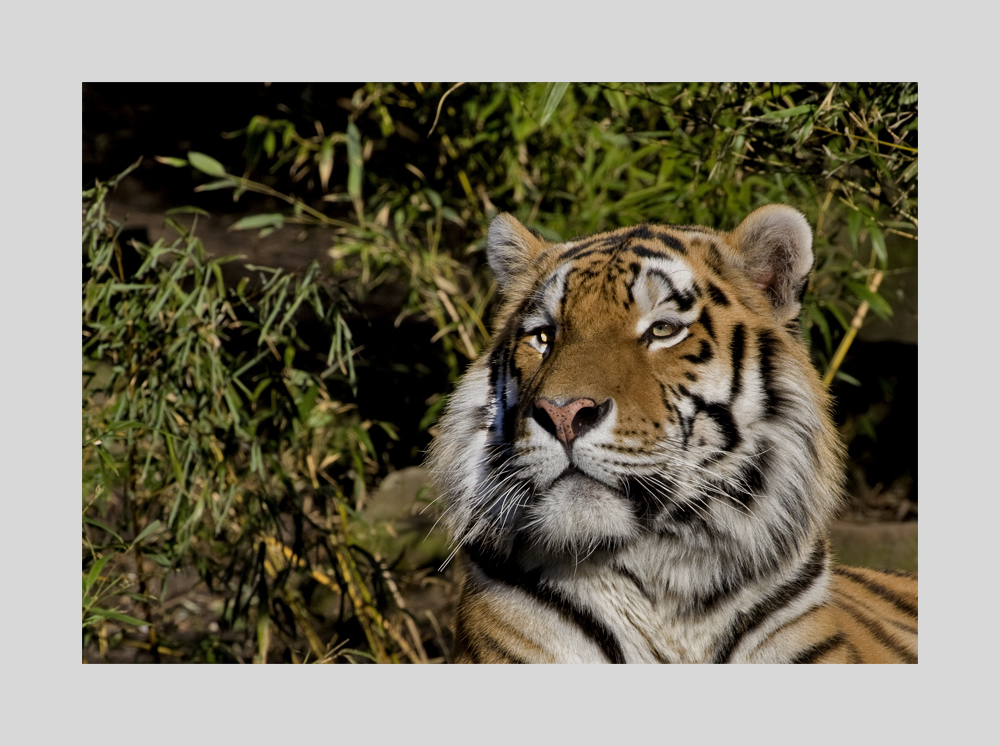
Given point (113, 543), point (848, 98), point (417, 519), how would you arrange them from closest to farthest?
point (848, 98) < point (113, 543) < point (417, 519)

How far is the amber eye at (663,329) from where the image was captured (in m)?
1.48

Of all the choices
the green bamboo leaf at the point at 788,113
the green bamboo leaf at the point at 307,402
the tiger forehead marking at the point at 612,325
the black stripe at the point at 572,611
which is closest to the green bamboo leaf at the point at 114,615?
the green bamboo leaf at the point at 307,402

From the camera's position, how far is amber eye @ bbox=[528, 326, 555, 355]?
5.05 ft

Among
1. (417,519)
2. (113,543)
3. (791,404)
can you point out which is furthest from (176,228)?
(791,404)

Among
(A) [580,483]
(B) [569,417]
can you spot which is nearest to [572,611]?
(A) [580,483]

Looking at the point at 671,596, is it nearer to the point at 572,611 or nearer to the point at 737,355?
the point at 572,611

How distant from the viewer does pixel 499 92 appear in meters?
2.36

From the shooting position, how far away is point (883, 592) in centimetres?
191

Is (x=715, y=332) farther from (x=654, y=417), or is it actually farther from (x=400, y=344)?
(x=400, y=344)

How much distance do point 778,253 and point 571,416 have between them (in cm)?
47

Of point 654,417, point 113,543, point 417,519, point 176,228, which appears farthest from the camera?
point 417,519

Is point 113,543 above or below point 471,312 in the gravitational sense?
below

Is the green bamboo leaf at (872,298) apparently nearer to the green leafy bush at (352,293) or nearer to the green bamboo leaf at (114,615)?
the green leafy bush at (352,293)
